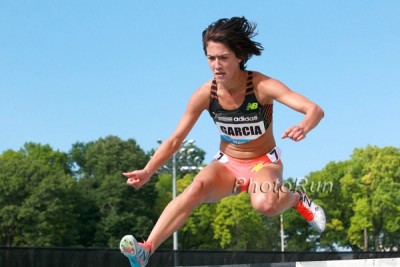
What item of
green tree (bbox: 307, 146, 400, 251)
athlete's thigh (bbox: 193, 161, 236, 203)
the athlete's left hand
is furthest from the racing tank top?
green tree (bbox: 307, 146, 400, 251)

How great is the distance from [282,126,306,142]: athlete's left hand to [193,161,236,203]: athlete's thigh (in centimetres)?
140

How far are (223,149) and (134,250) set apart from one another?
1.46 meters

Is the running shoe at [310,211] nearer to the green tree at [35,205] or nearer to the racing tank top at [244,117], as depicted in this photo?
the racing tank top at [244,117]

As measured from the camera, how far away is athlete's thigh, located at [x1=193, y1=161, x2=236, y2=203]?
683 centimetres

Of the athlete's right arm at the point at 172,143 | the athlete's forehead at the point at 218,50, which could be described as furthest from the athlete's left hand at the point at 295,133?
the athlete's right arm at the point at 172,143

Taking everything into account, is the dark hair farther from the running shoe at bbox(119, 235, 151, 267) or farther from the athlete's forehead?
the running shoe at bbox(119, 235, 151, 267)

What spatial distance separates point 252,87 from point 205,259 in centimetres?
840

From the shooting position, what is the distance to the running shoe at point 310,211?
792 centimetres

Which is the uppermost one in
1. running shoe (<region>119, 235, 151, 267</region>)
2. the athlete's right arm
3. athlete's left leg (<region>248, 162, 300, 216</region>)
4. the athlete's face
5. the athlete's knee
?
the athlete's face

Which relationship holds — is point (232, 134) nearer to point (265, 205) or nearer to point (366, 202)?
point (265, 205)

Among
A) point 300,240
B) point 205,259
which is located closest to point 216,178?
point 205,259

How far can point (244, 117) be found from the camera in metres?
6.83

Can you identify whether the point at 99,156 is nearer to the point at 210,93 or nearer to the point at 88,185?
the point at 88,185

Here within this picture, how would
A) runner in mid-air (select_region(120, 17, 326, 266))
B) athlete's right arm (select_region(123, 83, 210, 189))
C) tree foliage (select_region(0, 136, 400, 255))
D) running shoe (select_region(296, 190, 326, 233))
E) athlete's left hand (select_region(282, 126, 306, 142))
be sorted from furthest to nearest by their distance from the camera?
tree foliage (select_region(0, 136, 400, 255)) → running shoe (select_region(296, 190, 326, 233)) → athlete's right arm (select_region(123, 83, 210, 189)) → runner in mid-air (select_region(120, 17, 326, 266)) → athlete's left hand (select_region(282, 126, 306, 142))
